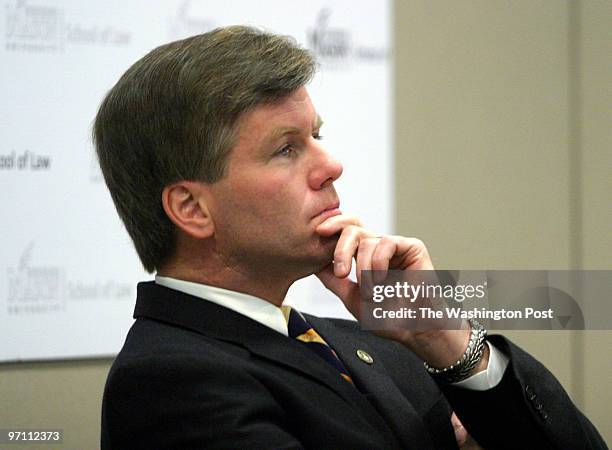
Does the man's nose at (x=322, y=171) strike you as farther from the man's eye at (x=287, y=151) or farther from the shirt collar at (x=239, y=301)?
the shirt collar at (x=239, y=301)

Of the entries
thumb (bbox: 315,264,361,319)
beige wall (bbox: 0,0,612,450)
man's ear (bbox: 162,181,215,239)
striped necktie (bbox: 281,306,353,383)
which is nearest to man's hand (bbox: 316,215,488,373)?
thumb (bbox: 315,264,361,319)

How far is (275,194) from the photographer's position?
164 cm

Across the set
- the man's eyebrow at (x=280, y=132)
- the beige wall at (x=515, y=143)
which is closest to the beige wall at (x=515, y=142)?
the beige wall at (x=515, y=143)

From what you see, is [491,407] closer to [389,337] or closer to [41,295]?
[389,337]

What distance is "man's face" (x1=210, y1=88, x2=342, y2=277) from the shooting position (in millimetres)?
1638

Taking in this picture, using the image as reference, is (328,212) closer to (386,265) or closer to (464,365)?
(386,265)

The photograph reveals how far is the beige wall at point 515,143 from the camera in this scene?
3.44 meters

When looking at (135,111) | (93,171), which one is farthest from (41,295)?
(135,111)

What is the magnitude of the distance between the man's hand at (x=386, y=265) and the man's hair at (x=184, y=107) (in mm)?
282

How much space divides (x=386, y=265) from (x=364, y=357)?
0.29 m

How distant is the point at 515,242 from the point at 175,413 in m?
2.50

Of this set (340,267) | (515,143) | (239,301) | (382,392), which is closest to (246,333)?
(239,301)

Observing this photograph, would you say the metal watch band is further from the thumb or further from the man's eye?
the man's eye

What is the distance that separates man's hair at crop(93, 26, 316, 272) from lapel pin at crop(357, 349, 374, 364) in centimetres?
48
